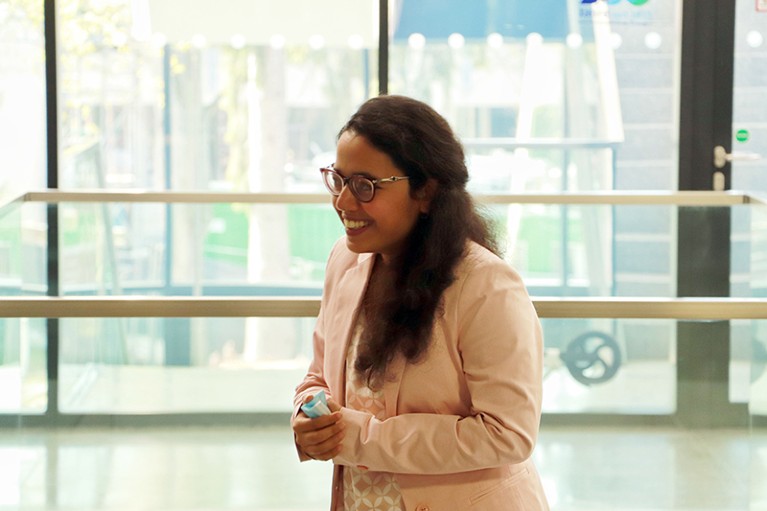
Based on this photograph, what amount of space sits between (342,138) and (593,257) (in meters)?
2.69

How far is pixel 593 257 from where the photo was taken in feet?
13.4

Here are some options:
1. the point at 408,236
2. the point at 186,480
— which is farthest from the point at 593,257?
the point at 408,236

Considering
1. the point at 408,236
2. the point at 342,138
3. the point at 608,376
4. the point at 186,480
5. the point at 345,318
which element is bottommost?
the point at 186,480

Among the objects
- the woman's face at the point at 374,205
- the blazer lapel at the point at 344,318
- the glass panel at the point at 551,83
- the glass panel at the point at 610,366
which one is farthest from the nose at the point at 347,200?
the glass panel at the point at 551,83

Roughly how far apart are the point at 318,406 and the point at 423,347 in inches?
5.9

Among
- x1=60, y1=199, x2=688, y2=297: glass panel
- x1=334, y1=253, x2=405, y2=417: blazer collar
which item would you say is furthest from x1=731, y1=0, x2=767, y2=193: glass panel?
x1=334, y1=253, x2=405, y2=417: blazer collar

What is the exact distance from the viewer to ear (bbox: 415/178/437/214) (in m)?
1.53

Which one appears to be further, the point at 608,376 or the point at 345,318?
the point at 608,376

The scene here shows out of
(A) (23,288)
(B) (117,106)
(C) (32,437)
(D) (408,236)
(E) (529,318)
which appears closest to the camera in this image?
(E) (529,318)

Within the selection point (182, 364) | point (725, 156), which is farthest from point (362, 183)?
point (725, 156)

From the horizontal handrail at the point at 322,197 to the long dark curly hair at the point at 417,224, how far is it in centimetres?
261

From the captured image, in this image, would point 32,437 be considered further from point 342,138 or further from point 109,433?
point 342,138

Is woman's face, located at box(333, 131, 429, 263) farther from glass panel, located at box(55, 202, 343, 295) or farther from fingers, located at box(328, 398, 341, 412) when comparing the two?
glass panel, located at box(55, 202, 343, 295)

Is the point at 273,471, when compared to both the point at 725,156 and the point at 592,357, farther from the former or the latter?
the point at 725,156
